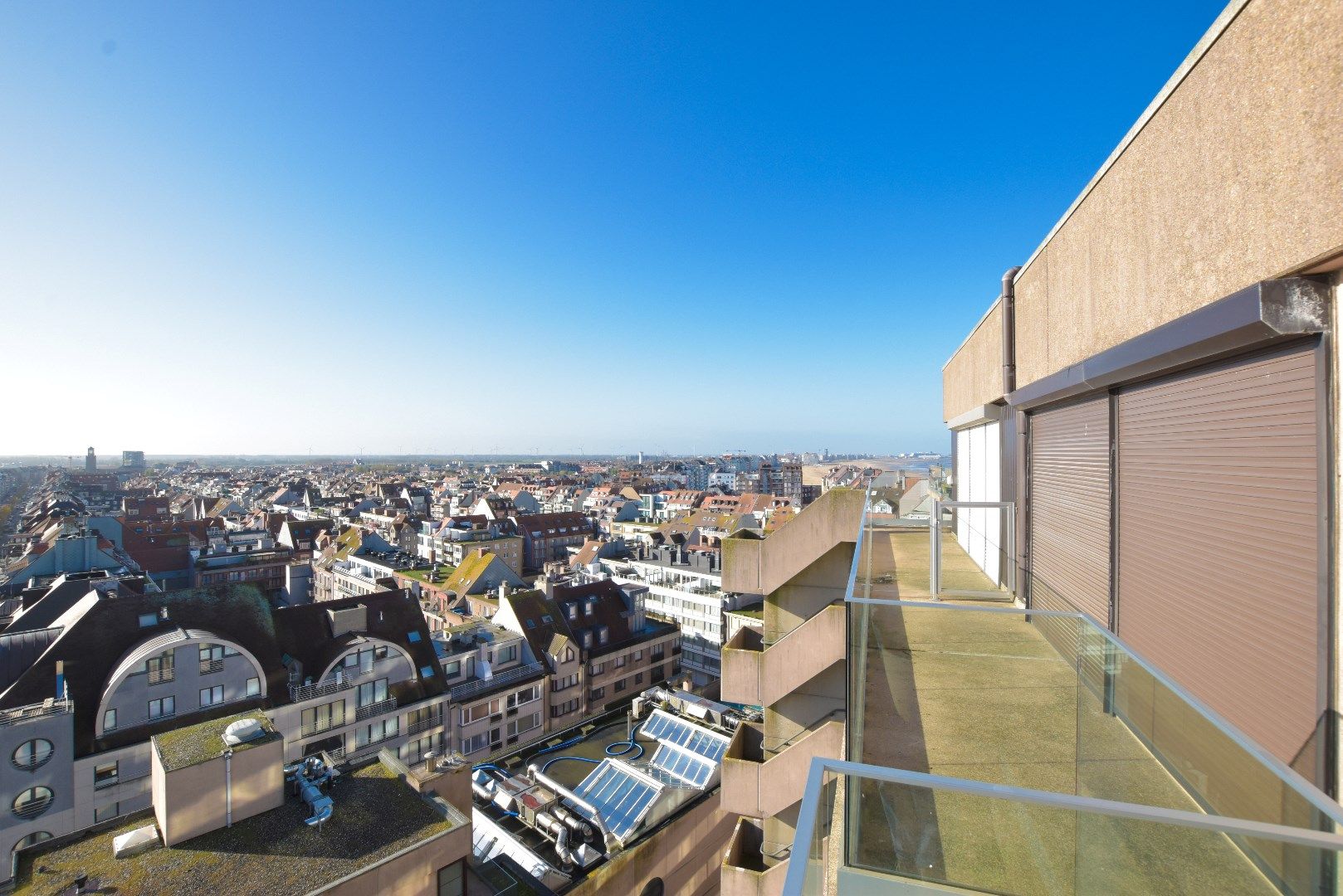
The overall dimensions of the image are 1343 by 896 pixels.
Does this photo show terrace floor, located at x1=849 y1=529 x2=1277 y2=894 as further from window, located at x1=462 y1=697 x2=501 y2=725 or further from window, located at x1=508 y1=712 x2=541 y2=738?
window, located at x1=508 y1=712 x2=541 y2=738

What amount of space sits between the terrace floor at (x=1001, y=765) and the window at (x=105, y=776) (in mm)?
22530

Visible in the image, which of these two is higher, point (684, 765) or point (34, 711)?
point (34, 711)

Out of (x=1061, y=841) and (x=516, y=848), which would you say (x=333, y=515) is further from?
(x=1061, y=841)

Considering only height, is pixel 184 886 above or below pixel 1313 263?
below

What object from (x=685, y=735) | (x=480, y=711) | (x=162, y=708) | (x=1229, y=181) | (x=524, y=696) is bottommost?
(x=524, y=696)

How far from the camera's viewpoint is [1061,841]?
1.93 metres

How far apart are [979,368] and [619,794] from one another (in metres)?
13.2

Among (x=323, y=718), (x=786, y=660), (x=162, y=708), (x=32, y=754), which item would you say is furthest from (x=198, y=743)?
(x=323, y=718)

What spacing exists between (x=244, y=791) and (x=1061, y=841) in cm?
1200

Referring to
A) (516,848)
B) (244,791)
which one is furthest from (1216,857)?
(516,848)

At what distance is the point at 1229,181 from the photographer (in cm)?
307

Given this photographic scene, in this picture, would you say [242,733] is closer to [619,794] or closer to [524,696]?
[619,794]

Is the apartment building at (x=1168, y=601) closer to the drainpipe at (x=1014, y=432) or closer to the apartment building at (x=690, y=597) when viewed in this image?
the drainpipe at (x=1014, y=432)

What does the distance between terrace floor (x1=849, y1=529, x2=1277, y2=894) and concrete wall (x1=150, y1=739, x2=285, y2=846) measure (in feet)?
Result: 33.4
